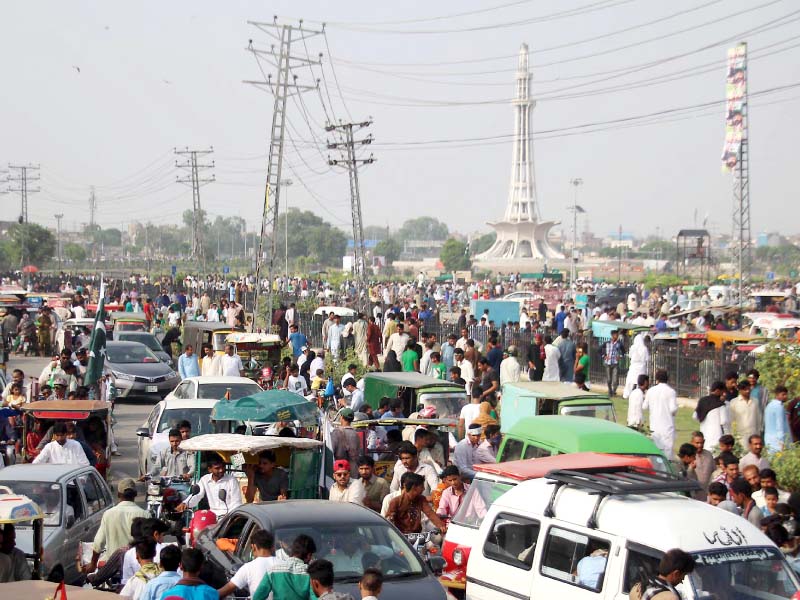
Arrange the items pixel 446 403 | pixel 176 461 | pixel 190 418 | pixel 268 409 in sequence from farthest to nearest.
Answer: pixel 446 403 < pixel 190 418 < pixel 268 409 < pixel 176 461

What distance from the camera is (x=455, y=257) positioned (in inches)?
5837

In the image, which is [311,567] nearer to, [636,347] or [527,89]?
[636,347]

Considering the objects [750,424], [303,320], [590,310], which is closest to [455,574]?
[750,424]

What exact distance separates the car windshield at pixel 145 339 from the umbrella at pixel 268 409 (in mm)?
14584

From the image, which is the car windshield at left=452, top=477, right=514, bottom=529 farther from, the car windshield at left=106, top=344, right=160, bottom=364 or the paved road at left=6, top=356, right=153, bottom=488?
the car windshield at left=106, top=344, right=160, bottom=364

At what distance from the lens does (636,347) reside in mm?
22359

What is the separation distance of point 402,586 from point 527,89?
516 feet

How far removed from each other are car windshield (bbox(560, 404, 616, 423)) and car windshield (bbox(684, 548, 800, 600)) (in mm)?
7717


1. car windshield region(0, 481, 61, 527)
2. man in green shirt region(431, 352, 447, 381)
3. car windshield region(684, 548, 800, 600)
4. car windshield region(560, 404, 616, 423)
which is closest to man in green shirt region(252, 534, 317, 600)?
car windshield region(684, 548, 800, 600)

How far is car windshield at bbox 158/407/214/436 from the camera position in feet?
51.9

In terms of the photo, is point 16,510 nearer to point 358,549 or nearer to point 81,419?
point 358,549

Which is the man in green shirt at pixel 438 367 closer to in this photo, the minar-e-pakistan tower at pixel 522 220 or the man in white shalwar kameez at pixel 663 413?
the man in white shalwar kameez at pixel 663 413

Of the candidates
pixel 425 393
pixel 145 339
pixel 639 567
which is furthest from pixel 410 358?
pixel 639 567

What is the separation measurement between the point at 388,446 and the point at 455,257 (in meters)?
135
